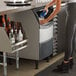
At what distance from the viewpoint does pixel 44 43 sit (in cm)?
308

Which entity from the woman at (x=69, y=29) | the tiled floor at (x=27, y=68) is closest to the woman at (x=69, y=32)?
the woman at (x=69, y=29)

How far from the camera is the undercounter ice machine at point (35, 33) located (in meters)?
2.95

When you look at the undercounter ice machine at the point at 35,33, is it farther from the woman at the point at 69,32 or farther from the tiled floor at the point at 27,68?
the woman at the point at 69,32

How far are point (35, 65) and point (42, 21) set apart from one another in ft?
2.24

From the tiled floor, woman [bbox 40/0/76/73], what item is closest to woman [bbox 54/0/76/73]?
woman [bbox 40/0/76/73]

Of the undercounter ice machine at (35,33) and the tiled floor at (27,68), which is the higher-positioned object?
the undercounter ice machine at (35,33)

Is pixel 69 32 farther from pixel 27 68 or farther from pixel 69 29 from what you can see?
pixel 27 68

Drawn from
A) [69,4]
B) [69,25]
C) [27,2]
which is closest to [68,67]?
[69,25]

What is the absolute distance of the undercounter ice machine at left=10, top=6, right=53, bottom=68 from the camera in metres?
2.95

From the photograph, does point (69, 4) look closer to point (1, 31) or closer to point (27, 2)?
point (27, 2)

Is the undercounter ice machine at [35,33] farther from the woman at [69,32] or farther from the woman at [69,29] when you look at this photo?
the woman at [69,32]

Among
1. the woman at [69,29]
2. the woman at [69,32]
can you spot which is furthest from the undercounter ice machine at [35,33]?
the woman at [69,32]

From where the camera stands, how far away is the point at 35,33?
2.97m

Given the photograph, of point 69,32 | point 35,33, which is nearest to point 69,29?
point 69,32
